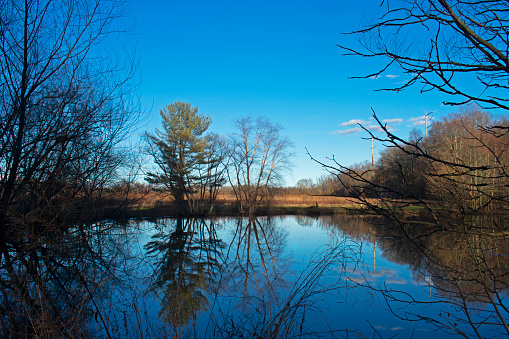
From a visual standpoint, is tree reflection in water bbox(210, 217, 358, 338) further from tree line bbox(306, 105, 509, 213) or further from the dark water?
tree line bbox(306, 105, 509, 213)

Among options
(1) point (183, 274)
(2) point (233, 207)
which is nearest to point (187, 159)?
(2) point (233, 207)

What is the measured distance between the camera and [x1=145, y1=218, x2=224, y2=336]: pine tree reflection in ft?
18.5

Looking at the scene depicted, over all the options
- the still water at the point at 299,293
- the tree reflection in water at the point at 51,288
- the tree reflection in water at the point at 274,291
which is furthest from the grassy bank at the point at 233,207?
the tree reflection in water at the point at 51,288

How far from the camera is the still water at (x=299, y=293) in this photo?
432 centimetres

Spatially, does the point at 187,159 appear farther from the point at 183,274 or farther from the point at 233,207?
the point at 183,274

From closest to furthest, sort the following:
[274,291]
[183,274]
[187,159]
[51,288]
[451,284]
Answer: [451,284] → [51,288] → [274,291] → [183,274] → [187,159]

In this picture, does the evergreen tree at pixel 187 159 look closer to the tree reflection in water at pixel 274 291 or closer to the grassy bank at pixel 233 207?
the grassy bank at pixel 233 207

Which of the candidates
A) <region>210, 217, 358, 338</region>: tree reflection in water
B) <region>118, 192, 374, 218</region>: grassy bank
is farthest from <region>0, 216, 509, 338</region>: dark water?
<region>118, 192, 374, 218</region>: grassy bank

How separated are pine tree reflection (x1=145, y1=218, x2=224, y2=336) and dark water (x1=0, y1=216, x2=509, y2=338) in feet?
0.11

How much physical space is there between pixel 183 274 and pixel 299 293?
10.2 feet

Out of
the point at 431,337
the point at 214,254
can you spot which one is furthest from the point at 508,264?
the point at 214,254

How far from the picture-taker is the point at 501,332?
5.17 meters

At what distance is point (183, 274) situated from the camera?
27.3 feet

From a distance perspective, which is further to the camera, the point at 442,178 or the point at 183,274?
the point at 183,274
